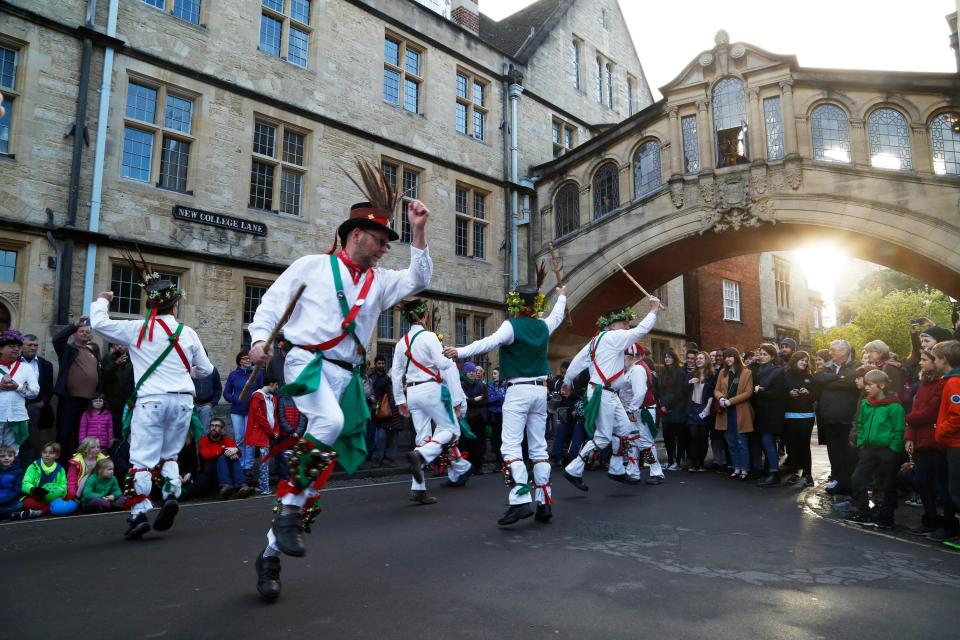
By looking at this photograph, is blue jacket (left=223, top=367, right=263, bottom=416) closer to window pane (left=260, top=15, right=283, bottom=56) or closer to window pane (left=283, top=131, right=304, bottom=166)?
window pane (left=283, top=131, right=304, bottom=166)

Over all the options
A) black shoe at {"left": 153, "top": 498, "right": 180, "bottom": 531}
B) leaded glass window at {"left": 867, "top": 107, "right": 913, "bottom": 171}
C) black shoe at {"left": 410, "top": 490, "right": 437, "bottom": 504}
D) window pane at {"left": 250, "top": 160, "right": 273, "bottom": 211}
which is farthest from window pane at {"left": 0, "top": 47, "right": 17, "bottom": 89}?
leaded glass window at {"left": 867, "top": 107, "right": 913, "bottom": 171}

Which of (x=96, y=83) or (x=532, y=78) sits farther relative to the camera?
(x=532, y=78)

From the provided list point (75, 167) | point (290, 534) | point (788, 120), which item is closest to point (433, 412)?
point (290, 534)

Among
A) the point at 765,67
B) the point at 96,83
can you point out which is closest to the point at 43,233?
the point at 96,83

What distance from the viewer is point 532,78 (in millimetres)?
21281

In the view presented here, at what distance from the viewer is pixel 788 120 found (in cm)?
1617

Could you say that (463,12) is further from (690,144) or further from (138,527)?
(138,527)

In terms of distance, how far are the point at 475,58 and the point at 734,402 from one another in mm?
13976

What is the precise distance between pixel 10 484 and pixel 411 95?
46.1 ft

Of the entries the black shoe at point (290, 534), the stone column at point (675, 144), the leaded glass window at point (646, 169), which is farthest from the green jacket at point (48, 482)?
the leaded glass window at point (646, 169)

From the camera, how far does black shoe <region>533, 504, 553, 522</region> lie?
6.21m

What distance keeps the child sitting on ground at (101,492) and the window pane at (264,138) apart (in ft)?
28.4

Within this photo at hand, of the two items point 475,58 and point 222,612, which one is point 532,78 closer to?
point 475,58

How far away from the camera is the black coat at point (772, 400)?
9.52 metres
